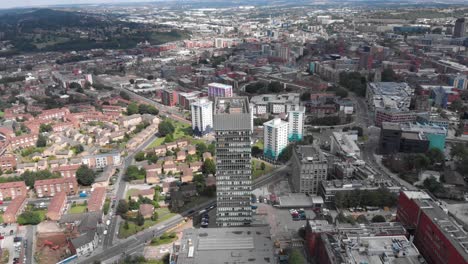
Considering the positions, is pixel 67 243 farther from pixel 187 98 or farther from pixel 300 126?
pixel 187 98

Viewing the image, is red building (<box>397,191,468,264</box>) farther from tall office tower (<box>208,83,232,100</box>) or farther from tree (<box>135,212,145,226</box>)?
tall office tower (<box>208,83,232,100</box>)

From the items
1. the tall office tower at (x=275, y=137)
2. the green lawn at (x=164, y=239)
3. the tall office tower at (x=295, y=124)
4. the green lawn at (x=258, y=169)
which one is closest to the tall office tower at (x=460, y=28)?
the tall office tower at (x=295, y=124)

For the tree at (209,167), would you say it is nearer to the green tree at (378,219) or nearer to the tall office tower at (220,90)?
the green tree at (378,219)

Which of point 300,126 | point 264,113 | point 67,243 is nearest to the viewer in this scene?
point 67,243

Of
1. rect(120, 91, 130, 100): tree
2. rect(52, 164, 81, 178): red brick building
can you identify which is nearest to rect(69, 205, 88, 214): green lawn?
rect(52, 164, 81, 178): red brick building

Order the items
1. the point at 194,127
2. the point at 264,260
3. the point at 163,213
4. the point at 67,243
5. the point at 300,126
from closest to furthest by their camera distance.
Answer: the point at 264,260 → the point at 67,243 → the point at 163,213 → the point at 300,126 → the point at 194,127

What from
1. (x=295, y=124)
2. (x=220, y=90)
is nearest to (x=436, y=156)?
(x=295, y=124)

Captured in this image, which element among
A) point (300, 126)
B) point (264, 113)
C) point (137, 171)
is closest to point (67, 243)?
point (137, 171)
